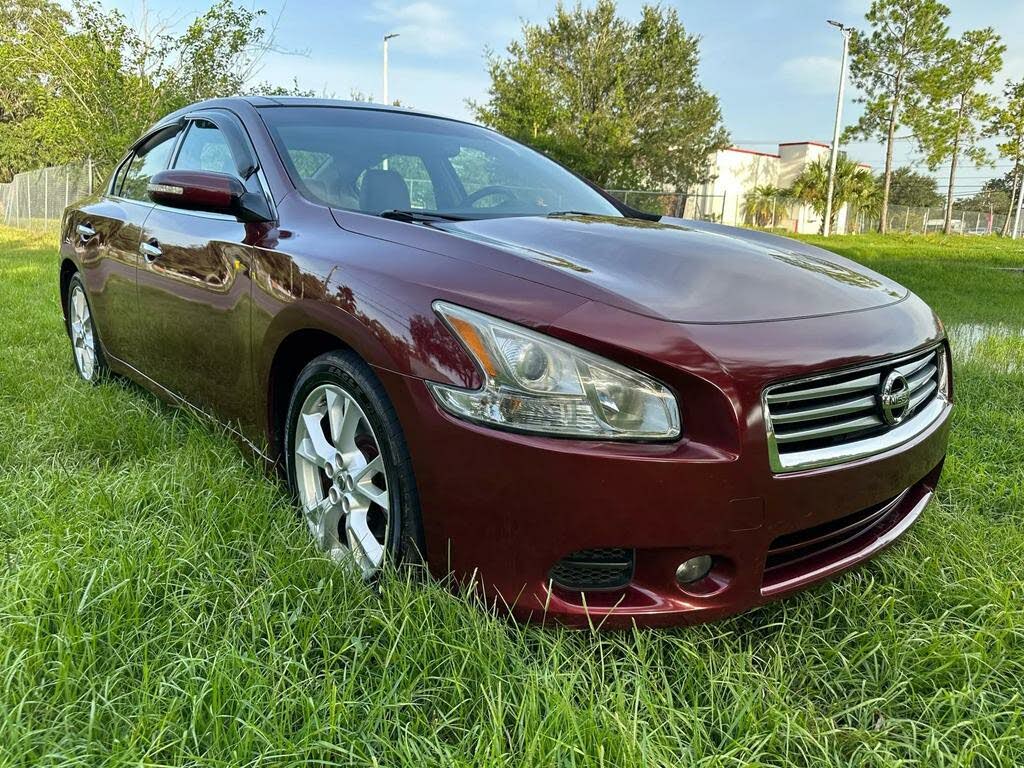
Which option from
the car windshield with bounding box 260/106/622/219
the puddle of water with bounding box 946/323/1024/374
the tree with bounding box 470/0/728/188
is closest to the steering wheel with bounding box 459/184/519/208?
the car windshield with bounding box 260/106/622/219

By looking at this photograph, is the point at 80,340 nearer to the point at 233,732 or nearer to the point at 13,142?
the point at 233,732

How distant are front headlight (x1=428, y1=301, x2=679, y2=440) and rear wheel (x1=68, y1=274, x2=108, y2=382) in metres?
2.95

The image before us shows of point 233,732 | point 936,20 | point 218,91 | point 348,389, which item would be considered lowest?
point 233,732

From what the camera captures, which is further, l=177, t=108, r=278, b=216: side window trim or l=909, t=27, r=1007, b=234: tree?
l=909, t=27, r=1007, b=234: tree

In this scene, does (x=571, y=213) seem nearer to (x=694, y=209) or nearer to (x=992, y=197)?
(x=694, y=209)

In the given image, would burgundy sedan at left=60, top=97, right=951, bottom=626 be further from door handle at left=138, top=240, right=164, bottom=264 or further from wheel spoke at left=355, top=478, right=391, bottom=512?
door handle at left=138, top=240, right=164, bottom=264

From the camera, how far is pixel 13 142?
32.5 metres

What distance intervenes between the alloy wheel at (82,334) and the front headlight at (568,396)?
3.08 meters

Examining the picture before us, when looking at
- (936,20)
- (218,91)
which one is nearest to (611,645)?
(218,91)

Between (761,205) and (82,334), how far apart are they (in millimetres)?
36819

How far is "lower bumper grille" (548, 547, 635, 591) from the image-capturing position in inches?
60.9

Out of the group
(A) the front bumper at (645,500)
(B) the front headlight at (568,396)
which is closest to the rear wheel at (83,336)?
(A) the front bumper at (645,500)

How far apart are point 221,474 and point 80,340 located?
223 cm

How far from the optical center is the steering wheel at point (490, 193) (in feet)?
8.91
